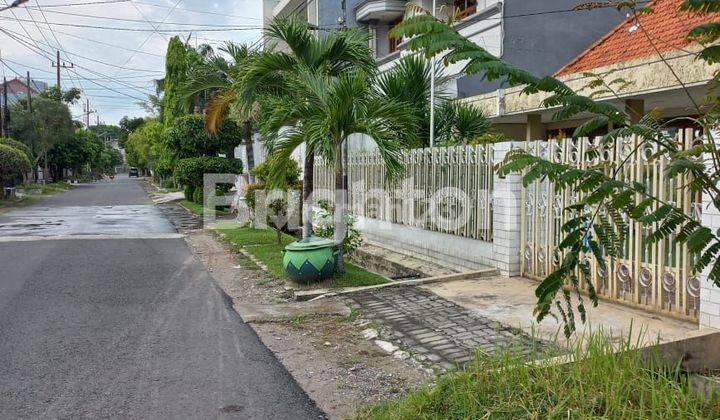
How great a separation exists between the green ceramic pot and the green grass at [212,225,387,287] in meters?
0.29

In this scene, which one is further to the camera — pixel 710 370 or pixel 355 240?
pixel 355 240

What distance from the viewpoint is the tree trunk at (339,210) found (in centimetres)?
884

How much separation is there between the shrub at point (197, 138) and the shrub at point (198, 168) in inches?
22.6

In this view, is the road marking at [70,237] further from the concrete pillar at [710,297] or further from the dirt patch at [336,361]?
the concrete pillar at [710,297]

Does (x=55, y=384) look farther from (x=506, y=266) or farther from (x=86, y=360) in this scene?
(x=506, y=266)

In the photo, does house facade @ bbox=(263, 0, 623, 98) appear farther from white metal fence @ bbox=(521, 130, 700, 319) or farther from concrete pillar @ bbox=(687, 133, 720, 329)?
concrete pillar @ bbox=(687, 133, 720, 329)

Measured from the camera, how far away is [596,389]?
10.8ft

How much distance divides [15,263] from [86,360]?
706 centimetres

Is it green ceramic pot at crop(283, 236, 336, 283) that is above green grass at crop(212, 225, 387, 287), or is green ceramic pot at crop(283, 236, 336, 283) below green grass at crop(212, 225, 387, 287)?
above

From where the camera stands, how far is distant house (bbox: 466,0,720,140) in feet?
26.7

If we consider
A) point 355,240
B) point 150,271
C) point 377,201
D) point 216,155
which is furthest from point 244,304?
point 216,155

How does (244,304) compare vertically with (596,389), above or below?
below

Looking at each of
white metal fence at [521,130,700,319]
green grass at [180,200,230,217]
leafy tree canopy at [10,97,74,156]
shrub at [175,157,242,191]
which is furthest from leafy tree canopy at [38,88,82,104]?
white metal fence at [521,130,700,319]

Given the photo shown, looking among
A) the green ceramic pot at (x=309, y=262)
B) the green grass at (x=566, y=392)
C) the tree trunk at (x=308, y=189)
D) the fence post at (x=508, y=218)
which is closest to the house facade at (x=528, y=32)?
the tree trunk at (x=308, y=189)
